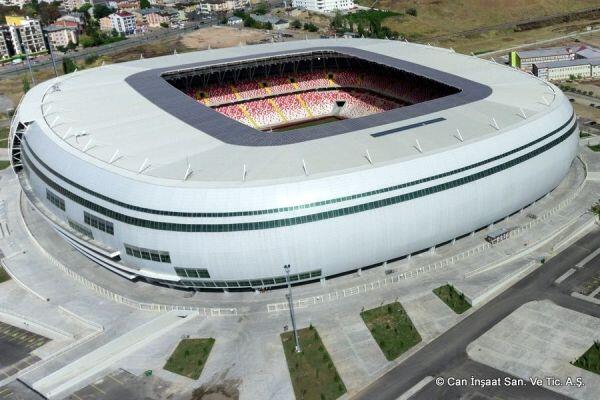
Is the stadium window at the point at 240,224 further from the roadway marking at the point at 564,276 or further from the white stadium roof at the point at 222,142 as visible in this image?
the roadway marking at the point at 564,276

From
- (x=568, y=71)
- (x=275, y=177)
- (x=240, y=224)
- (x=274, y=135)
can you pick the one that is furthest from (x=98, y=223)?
(x=568, y=71)

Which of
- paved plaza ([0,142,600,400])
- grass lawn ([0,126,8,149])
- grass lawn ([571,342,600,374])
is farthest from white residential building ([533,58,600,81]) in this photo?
grass lawn ([0,126,8,149])

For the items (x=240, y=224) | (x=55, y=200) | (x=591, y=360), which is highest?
(x=240, y=224)

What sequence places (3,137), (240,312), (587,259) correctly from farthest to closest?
1. (3,137)
2. (587,259)
3. (240,312)

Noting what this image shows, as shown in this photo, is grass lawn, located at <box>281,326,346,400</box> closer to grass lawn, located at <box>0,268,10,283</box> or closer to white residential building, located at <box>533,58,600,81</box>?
grass lawn, located at <box>0,268,10,283</box>

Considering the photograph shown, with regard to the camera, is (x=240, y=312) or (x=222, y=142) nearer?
(x=240, y=312)

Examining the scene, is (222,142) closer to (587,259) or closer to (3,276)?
(3,276)
